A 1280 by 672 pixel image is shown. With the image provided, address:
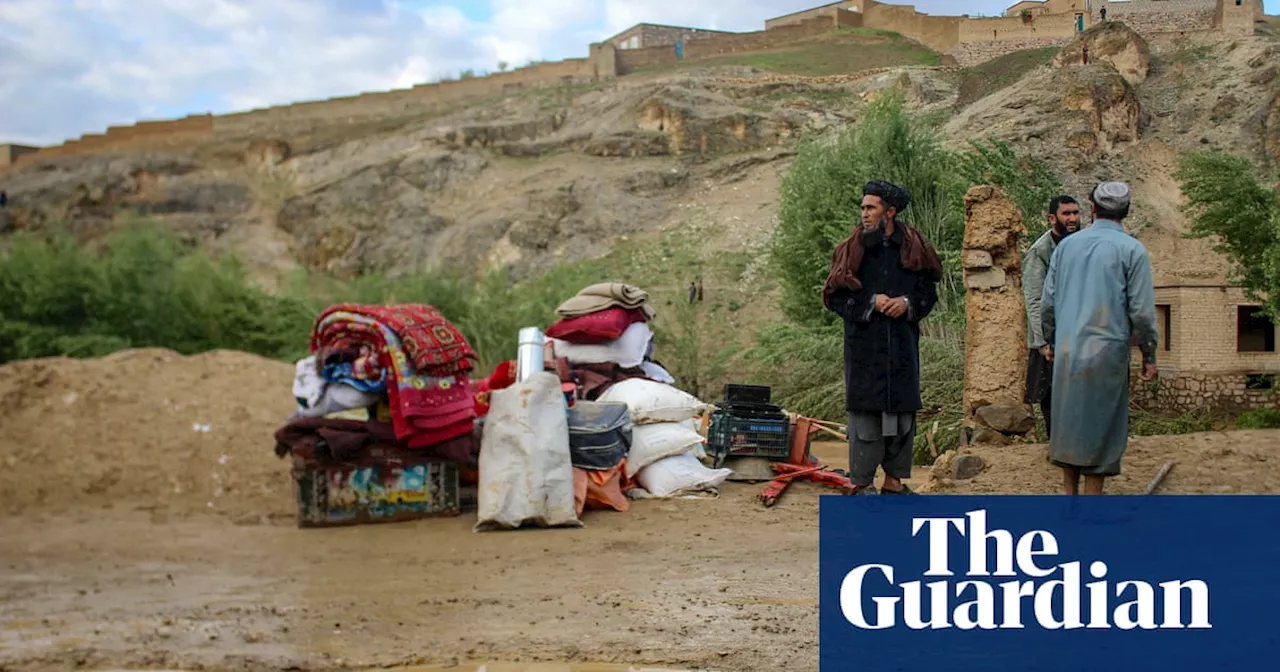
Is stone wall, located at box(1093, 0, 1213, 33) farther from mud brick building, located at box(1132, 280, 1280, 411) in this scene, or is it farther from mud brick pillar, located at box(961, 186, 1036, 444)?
mud brick building, located at box(1132, 280, 1280, 411)

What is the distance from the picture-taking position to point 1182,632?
342 cm

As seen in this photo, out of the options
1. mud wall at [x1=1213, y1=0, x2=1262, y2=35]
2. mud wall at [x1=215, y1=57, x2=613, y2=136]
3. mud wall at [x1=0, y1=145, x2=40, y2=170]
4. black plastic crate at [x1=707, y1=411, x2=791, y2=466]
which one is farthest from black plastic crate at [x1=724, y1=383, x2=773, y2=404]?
mud wall at [x1=0, y1=145, x2=40, y2=170]

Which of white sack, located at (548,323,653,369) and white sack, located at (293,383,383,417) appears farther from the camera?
white sack, located at (548,323,653,369)

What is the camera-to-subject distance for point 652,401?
Answer: 7.73m

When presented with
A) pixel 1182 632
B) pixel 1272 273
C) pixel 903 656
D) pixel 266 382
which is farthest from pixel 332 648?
pixel 266 382

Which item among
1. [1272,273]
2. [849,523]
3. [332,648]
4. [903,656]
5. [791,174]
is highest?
[791,174]

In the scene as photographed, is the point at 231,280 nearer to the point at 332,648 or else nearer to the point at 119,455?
the point at 119,455

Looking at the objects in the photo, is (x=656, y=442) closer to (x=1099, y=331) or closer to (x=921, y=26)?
(x=1099, y=331)

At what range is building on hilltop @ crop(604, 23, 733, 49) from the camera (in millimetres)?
12625

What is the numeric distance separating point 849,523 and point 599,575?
2.87 m

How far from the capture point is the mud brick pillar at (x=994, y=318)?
6867 millimetres

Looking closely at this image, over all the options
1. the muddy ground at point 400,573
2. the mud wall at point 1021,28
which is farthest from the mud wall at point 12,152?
the mud wall at point 1021,28

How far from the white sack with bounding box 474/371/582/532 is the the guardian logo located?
3.96 meters

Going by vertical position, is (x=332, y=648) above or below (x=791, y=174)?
below
